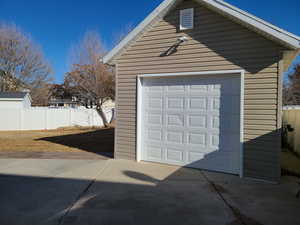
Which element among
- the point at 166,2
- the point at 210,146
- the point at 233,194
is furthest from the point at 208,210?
the point at 166,2

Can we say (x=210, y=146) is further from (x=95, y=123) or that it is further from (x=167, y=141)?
(x=95, y=123)

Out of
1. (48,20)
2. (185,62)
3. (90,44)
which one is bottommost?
(185,62)

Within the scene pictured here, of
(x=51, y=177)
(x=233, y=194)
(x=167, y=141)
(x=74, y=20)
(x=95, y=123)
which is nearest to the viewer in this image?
(x=233, y=194)

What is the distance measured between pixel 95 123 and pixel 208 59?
15.3 meters

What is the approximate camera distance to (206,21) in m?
5.37

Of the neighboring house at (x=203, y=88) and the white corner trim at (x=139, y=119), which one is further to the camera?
the white corner trim at (x=139, y=119)

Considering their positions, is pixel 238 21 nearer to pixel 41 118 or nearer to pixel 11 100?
pixel 41 118

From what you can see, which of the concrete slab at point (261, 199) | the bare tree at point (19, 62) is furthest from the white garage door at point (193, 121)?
the bare tree at point (19, 62)

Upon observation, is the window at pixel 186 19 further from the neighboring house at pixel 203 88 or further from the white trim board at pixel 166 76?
the white trim board at pixel 166 76

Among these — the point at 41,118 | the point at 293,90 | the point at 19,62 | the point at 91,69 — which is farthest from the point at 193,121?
the point at 293,90

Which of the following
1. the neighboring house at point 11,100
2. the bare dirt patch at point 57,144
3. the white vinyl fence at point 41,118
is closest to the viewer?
the bare dirt patch at point 57,144

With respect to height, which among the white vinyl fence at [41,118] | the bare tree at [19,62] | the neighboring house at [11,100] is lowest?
the white vinyl fence at [41,118]

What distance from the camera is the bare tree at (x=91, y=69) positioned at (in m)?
16.5

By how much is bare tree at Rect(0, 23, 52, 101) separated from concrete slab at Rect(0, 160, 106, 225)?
1884cm
